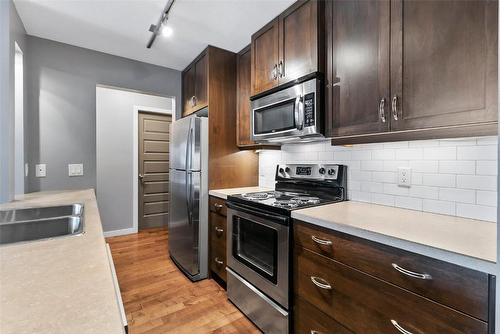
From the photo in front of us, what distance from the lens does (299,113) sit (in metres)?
1.69

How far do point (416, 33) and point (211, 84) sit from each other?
178 cm

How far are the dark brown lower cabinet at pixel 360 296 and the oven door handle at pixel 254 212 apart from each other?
0.33ft

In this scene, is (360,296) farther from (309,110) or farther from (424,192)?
(309,110)

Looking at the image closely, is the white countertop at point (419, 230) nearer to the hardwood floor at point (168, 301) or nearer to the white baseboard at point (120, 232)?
the hardwood floor at point (168, 301)

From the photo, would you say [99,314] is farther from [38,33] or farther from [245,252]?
[38,33]

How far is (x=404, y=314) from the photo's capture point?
974 mm

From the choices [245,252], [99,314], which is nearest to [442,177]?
[245,252]

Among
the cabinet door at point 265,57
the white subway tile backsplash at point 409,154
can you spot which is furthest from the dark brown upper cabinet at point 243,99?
the white subway tile backsplash at point 409,154

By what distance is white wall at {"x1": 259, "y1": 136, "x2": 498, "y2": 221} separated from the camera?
1213 mm

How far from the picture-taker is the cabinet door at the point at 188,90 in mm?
2871

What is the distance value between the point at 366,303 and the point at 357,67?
49.9 inches

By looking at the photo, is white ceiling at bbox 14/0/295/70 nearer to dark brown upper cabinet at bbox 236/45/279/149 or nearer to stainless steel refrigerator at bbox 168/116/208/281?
dark brown upper cabinet at bbox 236/45/279/149

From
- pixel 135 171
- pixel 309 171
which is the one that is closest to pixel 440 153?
pixel 309 171

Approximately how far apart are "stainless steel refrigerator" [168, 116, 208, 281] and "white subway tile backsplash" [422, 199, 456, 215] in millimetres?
1756
